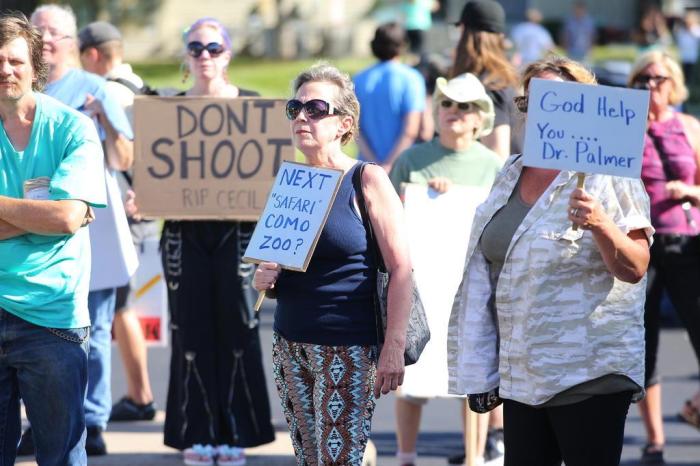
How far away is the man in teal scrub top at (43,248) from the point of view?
4562 mm

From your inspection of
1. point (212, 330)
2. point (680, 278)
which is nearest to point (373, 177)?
point (212, 330)

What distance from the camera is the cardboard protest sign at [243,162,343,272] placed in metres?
4.56

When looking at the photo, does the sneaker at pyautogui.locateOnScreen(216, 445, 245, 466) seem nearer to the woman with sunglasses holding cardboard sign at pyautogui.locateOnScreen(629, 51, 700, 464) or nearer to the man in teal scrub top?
the man in teal scrub top

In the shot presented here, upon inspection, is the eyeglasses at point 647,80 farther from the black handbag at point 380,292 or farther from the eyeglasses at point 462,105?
the black handbag at point 380,292

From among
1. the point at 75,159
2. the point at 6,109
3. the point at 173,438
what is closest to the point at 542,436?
the point at 75,159

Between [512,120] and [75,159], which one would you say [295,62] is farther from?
[75,159]

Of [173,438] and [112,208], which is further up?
[112,208]

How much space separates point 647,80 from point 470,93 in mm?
1103

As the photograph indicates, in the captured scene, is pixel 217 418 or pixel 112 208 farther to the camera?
pixel 217 418

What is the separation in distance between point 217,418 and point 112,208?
1148 mm

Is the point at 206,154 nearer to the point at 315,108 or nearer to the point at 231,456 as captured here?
the point at 231,456

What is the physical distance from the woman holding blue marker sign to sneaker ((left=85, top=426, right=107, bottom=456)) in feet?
8.94

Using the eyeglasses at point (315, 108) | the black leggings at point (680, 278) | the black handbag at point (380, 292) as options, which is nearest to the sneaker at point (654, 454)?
the black leggings at point (680, 278)

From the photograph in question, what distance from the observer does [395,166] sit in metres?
6.72
